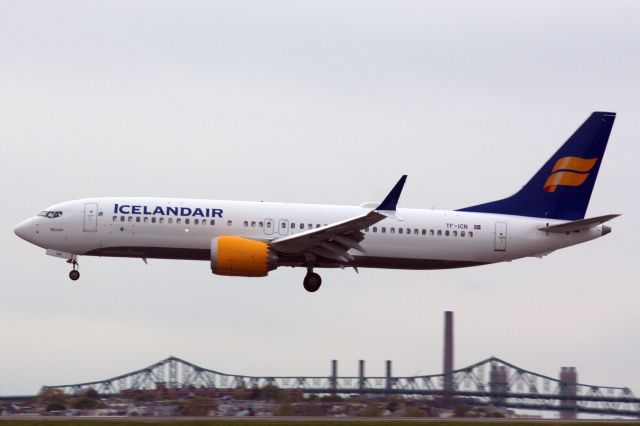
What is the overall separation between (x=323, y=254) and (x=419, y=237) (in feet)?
14.6

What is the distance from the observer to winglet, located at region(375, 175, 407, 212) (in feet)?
146

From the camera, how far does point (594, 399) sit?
8488cm

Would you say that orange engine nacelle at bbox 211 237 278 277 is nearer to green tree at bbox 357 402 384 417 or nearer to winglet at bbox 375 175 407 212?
winglet at bbox 375 175 407 212

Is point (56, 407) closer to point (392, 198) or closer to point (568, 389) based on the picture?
point (392, 198)

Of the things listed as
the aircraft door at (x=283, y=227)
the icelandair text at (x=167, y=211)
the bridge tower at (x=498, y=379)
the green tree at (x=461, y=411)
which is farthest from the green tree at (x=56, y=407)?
the bridge tower at (x=498, y=379)

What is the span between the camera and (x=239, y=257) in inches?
1852

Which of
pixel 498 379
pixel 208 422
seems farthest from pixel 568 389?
pixel 208 422

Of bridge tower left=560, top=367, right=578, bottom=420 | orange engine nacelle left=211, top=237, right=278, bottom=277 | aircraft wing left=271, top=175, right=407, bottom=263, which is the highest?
aircraft wing left=271, top=175, right=407, bottom=263

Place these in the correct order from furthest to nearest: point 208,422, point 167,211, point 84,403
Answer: point 167,211 < point 84,403 < point 208,422

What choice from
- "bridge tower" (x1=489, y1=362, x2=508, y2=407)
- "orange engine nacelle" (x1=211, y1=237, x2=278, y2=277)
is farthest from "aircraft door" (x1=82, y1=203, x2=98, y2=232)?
"bridge tower" (x1=489, y1=362, x2=508, y2=407)

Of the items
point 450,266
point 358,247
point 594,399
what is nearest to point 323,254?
point 358,247

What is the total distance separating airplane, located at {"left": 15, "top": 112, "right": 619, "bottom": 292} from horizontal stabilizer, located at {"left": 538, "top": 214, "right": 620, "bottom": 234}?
0.15ft

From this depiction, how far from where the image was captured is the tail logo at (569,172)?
52938 millimetres

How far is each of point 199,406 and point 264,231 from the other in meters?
8.67
